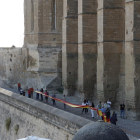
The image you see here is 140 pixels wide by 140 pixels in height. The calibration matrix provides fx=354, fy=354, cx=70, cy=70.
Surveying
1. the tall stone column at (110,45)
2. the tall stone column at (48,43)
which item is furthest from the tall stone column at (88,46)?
the tall stone column at (48,43)

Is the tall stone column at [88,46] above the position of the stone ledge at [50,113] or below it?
above

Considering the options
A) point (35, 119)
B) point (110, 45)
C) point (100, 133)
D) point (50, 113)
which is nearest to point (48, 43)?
point (110, 45)

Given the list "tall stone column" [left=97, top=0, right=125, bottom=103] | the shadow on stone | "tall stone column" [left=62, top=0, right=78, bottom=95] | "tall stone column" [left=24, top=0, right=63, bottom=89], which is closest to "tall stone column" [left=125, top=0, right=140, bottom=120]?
"tall stone column" [left=97, top=0, right=125, bottom=103]

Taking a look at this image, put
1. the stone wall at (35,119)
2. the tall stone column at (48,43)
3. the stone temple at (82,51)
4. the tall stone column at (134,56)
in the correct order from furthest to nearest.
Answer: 1. the tall stone column at (48,43)
2. the stone temple at (82,51)
3. the tall stone column at (134,56)
4. the stone wall at (35,119)

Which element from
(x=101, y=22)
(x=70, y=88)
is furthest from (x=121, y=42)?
(x=70, y=88)

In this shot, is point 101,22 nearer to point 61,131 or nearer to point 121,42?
point 121,42

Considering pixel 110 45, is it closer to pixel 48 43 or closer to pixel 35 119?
pixel 35 119

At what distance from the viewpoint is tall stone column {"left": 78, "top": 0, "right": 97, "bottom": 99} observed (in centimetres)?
2042

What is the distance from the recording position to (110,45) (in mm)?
18359

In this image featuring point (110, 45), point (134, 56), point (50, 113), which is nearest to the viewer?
point (50, 113)

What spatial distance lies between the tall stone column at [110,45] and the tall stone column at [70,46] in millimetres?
4593

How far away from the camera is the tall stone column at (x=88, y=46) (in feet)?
67.0

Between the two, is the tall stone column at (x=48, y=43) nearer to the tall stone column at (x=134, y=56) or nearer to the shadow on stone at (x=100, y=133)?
the tall stone column at (x=134, y=56)

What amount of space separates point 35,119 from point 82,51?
7.25m
